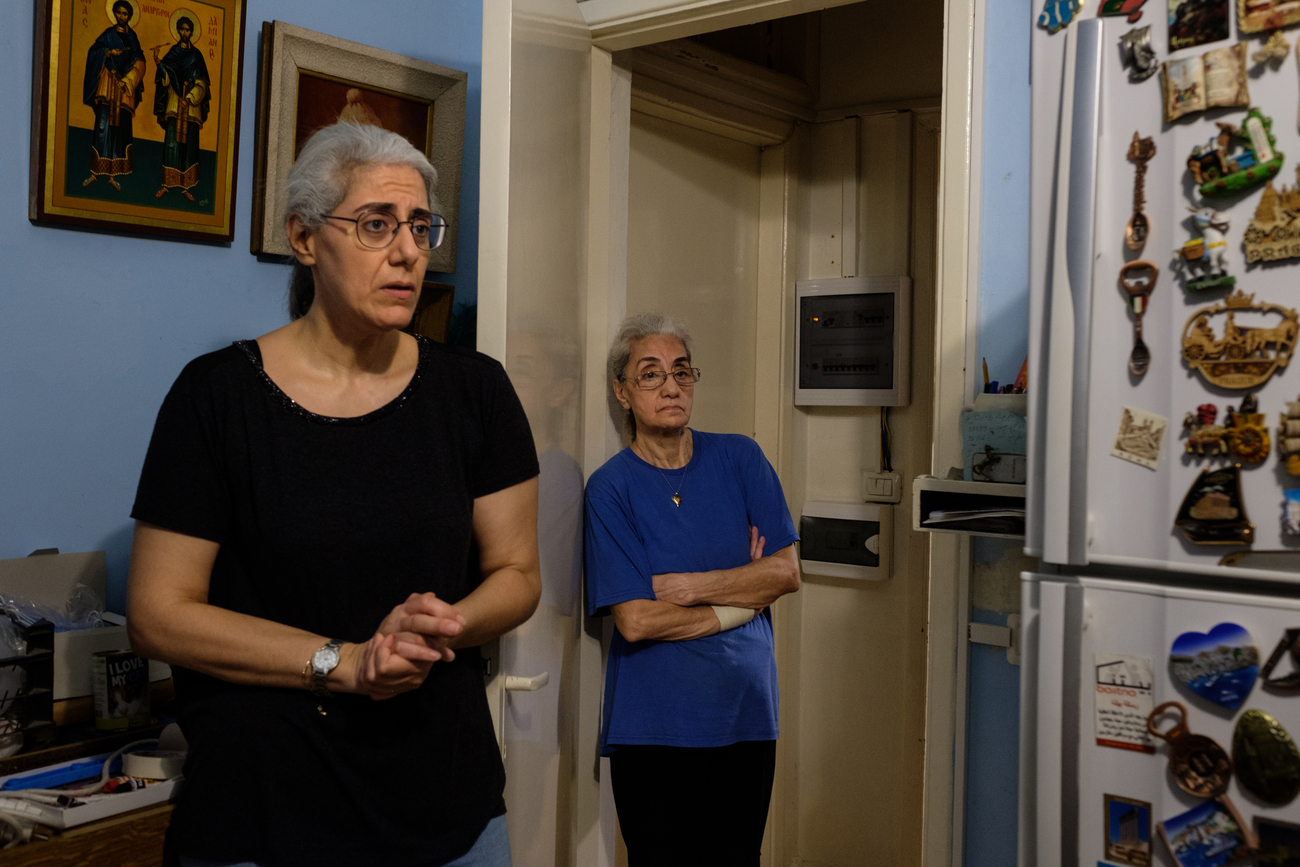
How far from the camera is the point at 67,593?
5.26ft

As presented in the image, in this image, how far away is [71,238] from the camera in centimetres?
163

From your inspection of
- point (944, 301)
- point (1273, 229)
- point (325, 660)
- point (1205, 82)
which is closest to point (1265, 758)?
point (1273, 229)

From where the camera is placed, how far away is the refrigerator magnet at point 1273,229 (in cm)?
96

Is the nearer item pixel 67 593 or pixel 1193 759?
pixel 1193 759

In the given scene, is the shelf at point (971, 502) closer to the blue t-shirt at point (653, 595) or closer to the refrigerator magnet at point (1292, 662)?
the refrigerator magnet at point (1292, 662)

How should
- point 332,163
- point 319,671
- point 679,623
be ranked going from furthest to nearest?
point 679,623
point 332,163
point 319,671

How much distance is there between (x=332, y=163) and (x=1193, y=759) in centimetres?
122

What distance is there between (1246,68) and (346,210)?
103 centimetres

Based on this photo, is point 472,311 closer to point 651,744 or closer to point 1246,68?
point 651,744

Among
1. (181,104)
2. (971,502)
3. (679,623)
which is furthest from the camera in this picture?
(679,623)

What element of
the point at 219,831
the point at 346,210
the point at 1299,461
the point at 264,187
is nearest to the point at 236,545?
the point at 219,831

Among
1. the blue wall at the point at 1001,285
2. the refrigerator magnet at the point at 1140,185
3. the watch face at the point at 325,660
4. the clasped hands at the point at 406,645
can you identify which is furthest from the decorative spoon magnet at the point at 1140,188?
the watch face at the point at 325,660

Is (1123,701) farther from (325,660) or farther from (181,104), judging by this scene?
(181,104)

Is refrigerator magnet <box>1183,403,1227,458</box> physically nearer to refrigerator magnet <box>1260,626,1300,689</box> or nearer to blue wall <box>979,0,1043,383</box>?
refrigerator magnet <box>1260,626,1300,689</box>
